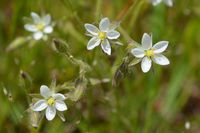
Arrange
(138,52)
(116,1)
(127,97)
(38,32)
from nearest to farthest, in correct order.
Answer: (138,52)
(38,32)
(127,97)
(116,1)

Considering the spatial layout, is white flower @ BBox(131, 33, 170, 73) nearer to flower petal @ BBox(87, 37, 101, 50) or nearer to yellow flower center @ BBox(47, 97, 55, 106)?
flower petal @ BBox(87, 37, 101, 50)

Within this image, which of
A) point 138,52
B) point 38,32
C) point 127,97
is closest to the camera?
point 138,52

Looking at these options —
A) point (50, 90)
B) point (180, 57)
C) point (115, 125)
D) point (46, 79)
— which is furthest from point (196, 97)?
point (50, 90)

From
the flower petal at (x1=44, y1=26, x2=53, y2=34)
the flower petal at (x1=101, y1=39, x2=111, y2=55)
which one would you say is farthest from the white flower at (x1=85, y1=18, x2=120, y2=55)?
the flower petal at (x1=44, y1=26, x2=53, y2=34)

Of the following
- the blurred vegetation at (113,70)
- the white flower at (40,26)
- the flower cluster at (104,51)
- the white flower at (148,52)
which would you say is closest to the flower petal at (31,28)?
the white flower at (40,26)

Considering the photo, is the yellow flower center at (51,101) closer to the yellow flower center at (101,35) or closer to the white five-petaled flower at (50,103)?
the white five-petaled flower at (50,103)

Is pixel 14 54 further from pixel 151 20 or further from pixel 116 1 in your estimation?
pixel 151 20

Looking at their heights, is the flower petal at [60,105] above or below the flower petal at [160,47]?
below

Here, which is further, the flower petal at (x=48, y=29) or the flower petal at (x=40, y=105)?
the flower petal at (x=48, y=29)
